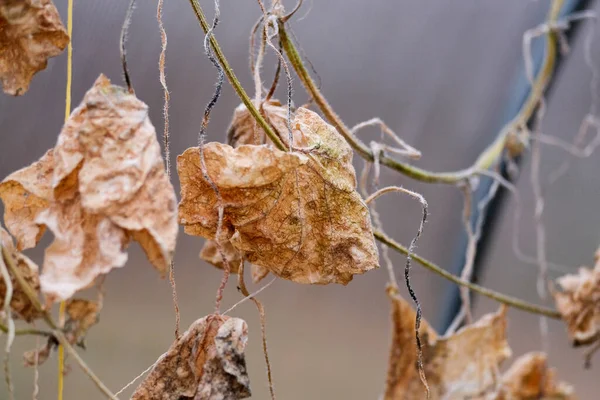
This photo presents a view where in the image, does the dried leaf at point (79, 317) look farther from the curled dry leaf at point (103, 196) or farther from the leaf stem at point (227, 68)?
the leaf stem at point (227, 68)

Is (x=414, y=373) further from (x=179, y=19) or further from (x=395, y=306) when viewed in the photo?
(x=179, y=19)

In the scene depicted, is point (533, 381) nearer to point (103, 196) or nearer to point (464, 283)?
point (464, 283)

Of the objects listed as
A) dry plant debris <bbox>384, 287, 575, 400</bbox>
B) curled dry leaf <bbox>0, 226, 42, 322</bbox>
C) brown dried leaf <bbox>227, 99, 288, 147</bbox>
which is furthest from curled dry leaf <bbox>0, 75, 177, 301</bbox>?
dry plant debris <bbox>384, 287, 575, 400</bbox>

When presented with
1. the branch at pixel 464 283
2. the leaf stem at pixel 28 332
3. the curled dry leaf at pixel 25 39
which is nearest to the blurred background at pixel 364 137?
the curled dry leaf at pixel 25 39

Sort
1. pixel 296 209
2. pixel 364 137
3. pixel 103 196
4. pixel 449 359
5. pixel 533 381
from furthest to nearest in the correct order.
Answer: pixel 364 137 < pixel 533 381 < pixel 449 359 < pixel 296 209 < pixel 103 196

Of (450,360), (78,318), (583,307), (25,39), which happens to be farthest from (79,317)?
(583,307)

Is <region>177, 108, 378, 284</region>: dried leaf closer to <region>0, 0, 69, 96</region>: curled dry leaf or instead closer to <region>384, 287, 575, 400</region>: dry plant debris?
<region>0, 0, 69, 96</region>: curled dry leaf
